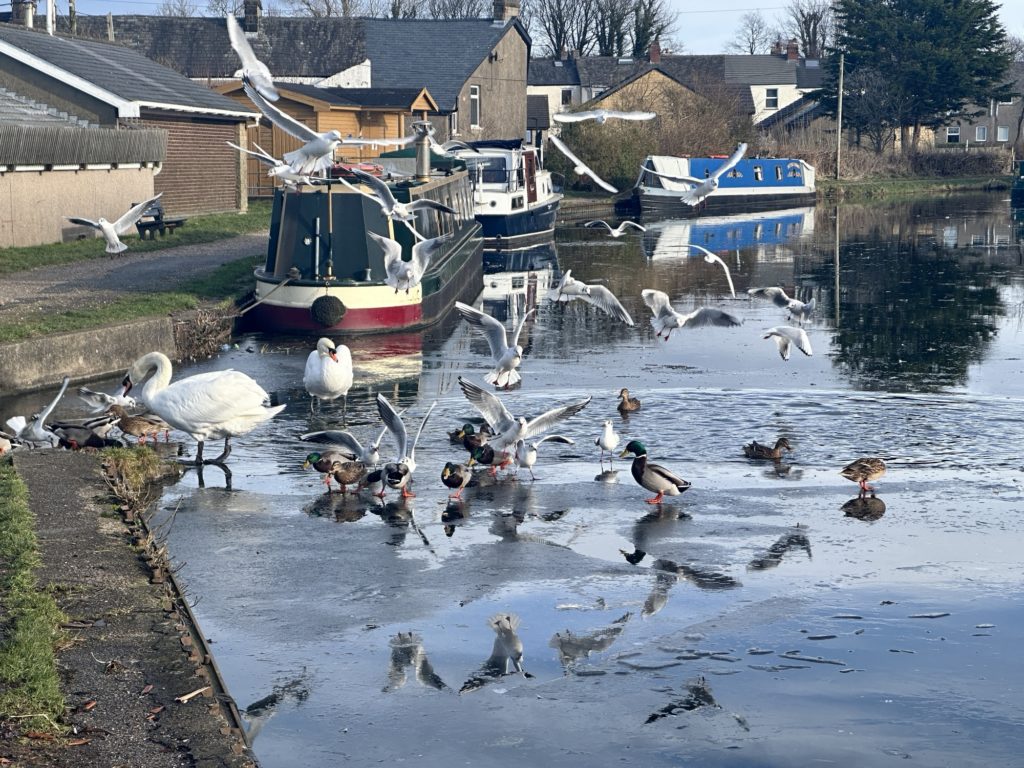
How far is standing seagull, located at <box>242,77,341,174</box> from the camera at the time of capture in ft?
53.3

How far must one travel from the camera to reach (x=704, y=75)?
9225cm

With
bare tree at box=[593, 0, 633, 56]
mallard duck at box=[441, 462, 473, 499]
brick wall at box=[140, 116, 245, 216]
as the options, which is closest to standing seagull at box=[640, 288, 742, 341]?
mallard duck at box=[441, 462, 473, 499]

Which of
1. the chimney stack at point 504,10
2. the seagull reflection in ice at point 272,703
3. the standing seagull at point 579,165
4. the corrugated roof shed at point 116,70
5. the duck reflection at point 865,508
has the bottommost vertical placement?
the seagull reflection in ice at point 272,703

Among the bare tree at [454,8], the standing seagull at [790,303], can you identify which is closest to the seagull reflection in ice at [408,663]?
the standing seagull at [790,303]

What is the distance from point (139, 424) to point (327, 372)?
179 cm

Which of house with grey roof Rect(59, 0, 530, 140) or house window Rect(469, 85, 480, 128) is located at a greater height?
house with grey roof Rect(59, 0, 530, 140)

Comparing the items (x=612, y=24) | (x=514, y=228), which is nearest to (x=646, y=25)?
(x=612, y=24)

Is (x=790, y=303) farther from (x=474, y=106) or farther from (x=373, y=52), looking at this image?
(x=474, y=106)

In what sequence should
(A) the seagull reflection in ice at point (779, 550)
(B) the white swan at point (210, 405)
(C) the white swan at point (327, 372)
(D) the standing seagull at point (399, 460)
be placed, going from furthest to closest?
(C) the white swan at point (327, 372) → (B) the white swan at point (210, 405) → (D) the standing seagull at point (399, 460) → (A) the seagull reflection in ice at point (779, 550)

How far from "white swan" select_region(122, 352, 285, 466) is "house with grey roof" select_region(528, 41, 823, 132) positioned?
231ft

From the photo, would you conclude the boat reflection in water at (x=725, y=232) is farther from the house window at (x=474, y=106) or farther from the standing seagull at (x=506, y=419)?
the standing seagull at (x=506, y=419)

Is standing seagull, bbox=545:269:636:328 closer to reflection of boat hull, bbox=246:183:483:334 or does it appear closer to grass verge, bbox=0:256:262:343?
reflection of boat hull, bbox=246:183:483:334

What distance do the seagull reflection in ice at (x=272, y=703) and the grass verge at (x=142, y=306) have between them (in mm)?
9827

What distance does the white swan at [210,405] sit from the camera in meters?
12.4
